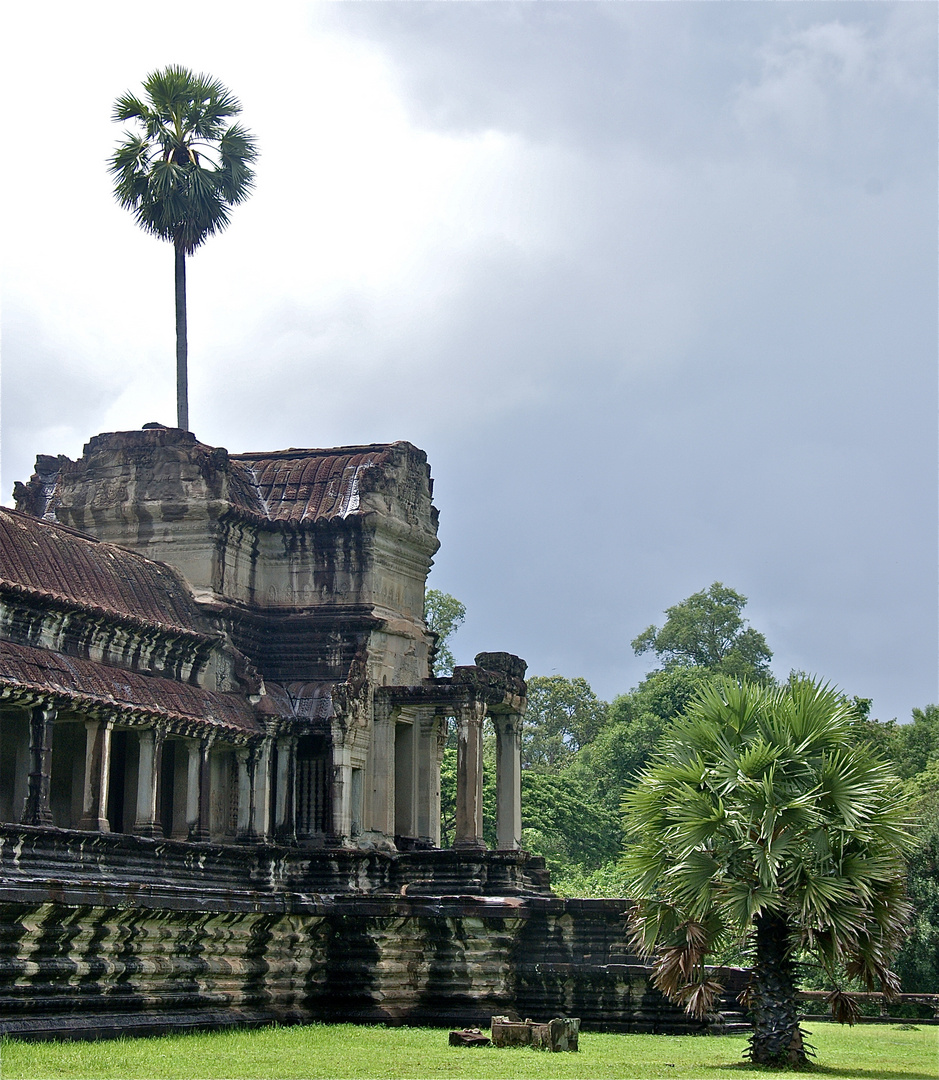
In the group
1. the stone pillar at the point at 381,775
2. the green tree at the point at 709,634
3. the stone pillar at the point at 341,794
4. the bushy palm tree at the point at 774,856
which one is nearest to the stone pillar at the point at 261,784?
the stone pillar at the point at 341,794

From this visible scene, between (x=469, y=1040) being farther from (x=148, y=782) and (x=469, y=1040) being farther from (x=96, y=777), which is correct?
(x=148, y=782)

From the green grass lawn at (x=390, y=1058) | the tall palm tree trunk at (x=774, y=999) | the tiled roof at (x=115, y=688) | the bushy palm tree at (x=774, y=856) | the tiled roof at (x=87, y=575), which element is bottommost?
the green grass lawn at (x=390, y=1058)

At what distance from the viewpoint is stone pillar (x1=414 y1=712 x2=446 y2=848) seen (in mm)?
29828

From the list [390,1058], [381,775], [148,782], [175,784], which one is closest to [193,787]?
[175,784]

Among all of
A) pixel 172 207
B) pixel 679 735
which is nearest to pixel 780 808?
pixel 679 735

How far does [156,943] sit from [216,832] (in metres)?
8.26

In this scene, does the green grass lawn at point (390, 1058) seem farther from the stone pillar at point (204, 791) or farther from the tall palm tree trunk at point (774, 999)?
the stone pillar at point (204, 791)

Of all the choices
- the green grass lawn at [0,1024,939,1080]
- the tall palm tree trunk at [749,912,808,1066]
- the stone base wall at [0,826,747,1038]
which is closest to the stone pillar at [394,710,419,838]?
the stone base wall at [0,826,747,1038]

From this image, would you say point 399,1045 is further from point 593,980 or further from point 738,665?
point 738,665

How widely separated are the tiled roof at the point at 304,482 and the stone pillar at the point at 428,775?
14.8 feet

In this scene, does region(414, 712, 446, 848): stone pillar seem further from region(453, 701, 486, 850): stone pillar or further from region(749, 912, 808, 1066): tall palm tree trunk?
region(749, 912, 808, 1066): tall palm tree trunk

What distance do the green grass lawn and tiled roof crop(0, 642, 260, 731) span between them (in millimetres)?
5673

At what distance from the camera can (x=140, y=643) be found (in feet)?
82.3

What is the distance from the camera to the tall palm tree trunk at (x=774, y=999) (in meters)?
16.6
